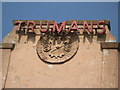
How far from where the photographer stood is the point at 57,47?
15852 millimetres

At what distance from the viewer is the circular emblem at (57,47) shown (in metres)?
15.5

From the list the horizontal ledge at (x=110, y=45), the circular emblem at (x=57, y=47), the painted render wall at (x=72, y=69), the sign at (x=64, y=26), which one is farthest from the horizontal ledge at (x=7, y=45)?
the horizontal ledge at (x=110, y=45)

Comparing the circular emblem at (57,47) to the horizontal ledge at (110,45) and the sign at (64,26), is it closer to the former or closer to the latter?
the sign at (64,26)

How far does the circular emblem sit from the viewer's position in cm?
1545

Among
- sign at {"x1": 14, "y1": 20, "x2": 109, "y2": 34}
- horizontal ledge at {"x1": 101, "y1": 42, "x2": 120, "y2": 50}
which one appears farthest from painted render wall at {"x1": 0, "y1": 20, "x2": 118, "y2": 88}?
sign at {"x1": 14, "y1": 20, "x2": 109, "y2": 34}

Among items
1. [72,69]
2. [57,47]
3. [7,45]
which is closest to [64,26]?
[57,47]

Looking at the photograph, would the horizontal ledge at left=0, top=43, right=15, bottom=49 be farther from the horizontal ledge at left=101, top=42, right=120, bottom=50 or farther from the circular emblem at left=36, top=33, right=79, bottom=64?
the horizontal ledge at left=101, top=42, right=120, bottom=50

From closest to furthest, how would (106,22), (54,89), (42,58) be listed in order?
(54,89) < (42,58) < (106,22)

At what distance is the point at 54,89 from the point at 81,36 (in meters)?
3.59

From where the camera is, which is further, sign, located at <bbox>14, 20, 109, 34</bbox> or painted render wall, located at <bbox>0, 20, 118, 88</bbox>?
sign, located at <bbox>14, 20, 109, 34</bbox>

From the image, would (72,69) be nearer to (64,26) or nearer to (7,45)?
(64,26)

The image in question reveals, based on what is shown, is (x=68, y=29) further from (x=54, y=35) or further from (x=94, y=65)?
(x=94, y=65)

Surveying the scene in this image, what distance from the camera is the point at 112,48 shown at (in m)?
15.3

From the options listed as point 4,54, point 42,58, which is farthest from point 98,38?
point 4,54
